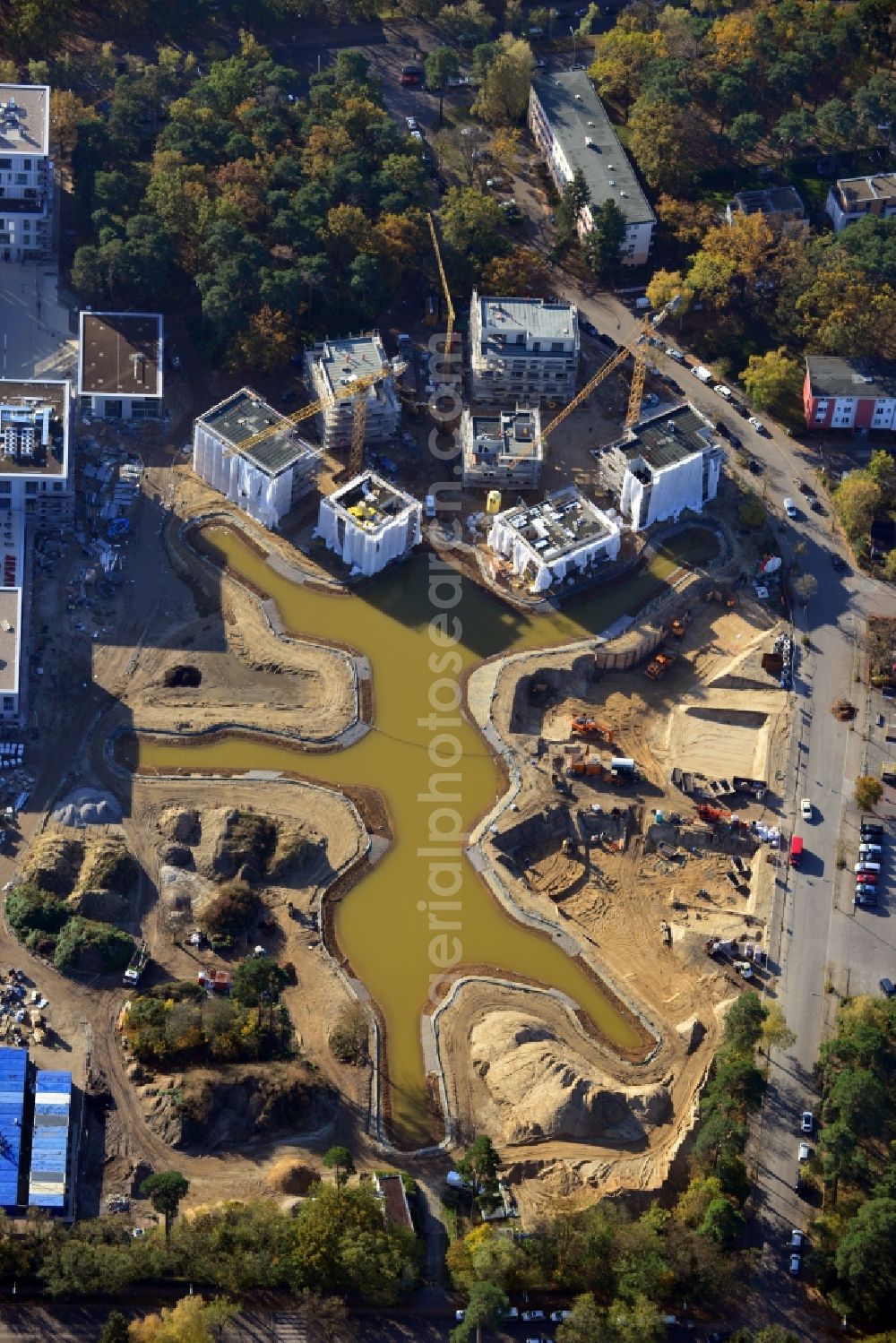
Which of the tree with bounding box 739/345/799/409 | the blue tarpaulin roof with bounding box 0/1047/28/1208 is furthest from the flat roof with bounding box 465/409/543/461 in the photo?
the blue tarpaulin roof with bounding box 0/1047/28/1208

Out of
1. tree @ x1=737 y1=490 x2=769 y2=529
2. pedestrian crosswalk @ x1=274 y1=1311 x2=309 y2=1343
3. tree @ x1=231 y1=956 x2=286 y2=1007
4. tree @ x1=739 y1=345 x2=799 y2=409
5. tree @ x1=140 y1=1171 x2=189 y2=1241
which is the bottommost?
pedestrian crosswalk @ x1=274 y1=1311 x2=309 y2=1343

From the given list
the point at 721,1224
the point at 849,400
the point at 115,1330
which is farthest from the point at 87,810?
the point at 849,400

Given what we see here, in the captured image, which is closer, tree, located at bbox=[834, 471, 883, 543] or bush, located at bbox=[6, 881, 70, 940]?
bush, located at bbox=[6, 881, 70, 940]

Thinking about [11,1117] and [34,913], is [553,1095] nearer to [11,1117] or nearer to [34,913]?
[11,1117]

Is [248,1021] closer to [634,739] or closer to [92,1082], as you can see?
[92,1082]

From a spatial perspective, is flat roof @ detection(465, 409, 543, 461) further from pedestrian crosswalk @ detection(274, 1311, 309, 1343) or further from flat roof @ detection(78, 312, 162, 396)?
pedestrian crosswalk @ detection(274, 1311, 309, 1343)

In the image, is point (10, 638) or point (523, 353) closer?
point (10, 638)
